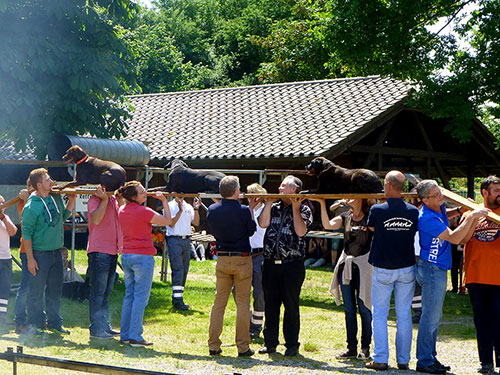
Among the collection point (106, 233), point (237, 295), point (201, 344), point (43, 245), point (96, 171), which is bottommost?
point (201, 344)

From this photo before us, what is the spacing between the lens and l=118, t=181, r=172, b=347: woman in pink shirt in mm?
7262

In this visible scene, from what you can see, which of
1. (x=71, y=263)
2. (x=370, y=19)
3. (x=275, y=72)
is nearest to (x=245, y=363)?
(x=71, y=263)

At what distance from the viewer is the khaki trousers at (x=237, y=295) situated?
6.95m

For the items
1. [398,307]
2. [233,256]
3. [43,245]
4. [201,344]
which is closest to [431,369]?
[398,307]

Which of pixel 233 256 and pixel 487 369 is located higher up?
pixel 233 256

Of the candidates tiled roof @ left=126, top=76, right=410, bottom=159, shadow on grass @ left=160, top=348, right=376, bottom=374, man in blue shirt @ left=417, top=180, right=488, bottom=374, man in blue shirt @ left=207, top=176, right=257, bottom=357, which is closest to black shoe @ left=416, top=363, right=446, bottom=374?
man in blue shirt @ left=417, top=180, right=488, bottom=374

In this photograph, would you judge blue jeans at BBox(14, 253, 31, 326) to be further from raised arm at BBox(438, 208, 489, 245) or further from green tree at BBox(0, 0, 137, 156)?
raised arm at BBox(438, 208, 489, 245)

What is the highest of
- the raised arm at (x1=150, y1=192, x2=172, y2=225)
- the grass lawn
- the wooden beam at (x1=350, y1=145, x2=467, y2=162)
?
the wooden beam at (x1=350, y1=145, x2=467, y2=162)

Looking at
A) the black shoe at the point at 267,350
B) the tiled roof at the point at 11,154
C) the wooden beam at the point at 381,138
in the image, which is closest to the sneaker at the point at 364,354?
the black shoe at the point at 267,350

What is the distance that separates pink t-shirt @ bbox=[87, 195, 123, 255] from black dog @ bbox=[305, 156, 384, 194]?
2.29 m

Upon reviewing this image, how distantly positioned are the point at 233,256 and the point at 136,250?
3.63ft

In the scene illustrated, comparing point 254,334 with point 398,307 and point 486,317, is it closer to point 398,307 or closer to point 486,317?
point 398,307

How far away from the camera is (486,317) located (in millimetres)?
6465

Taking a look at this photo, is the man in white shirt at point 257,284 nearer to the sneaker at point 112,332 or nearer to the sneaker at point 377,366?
the sneaker at point 112,332
